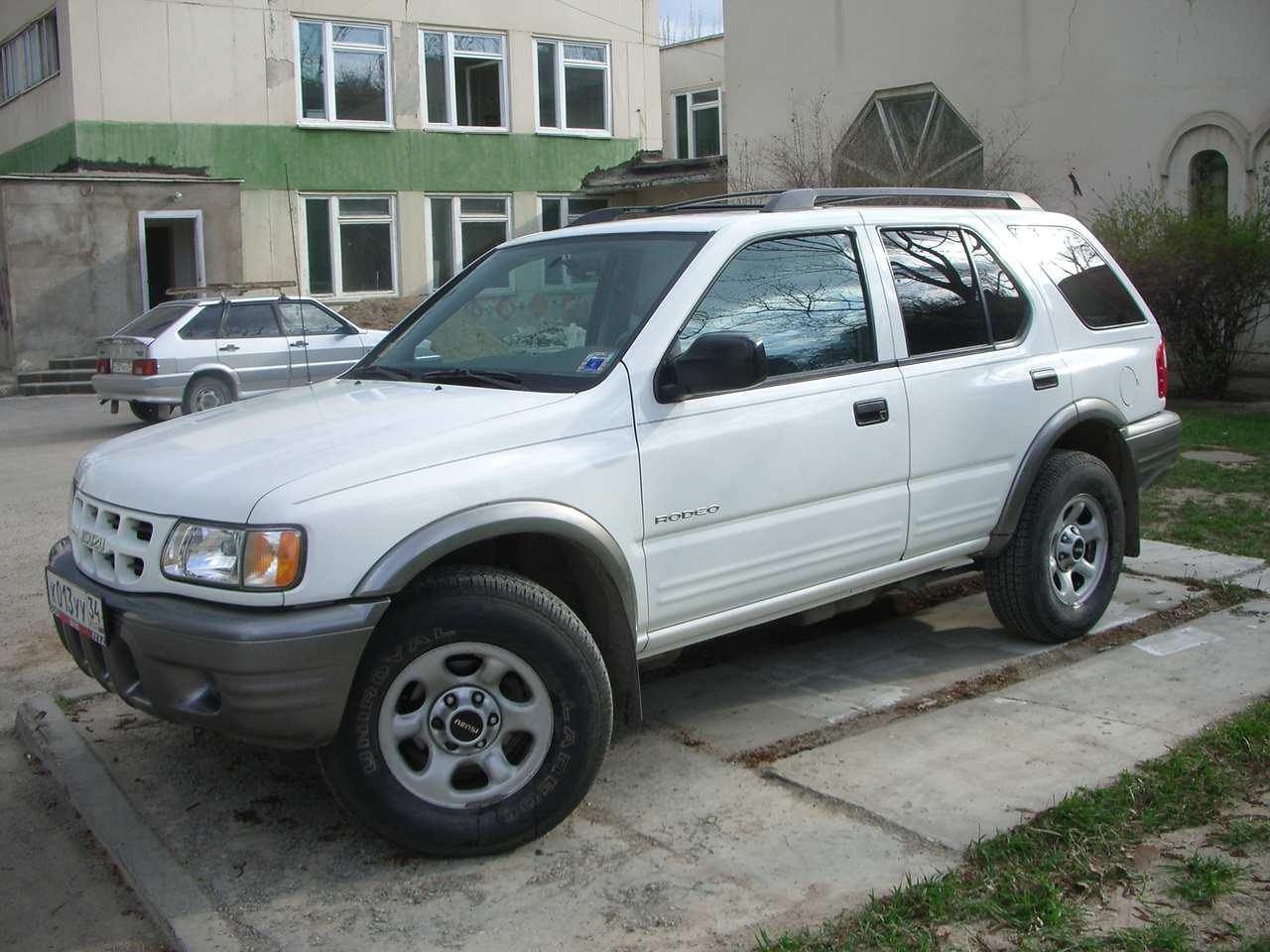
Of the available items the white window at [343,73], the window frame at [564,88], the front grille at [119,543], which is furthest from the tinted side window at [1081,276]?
the window frame at [564,88]

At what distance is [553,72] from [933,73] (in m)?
12.8

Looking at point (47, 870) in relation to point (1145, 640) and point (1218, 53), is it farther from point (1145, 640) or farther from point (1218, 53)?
point (1218, 53)

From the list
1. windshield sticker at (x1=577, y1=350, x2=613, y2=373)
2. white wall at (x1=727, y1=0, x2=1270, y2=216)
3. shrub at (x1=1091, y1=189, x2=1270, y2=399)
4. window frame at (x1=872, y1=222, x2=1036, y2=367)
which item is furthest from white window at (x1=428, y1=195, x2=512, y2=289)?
windshield sticker at (x1=577, y1=350, x2=613, y2=373)

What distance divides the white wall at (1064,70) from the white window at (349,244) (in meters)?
10.2

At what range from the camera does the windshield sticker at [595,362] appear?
4.39 meters

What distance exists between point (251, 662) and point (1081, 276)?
420 centimetres

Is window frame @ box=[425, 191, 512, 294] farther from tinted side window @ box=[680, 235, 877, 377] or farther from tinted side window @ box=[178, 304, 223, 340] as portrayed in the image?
tinted side window @ box=[680, 235, 877, 377]

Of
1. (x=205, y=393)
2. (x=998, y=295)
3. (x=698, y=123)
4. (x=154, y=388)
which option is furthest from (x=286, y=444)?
(x=698, y=123)

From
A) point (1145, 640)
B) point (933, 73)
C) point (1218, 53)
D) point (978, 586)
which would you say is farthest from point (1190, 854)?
point (933, 73)

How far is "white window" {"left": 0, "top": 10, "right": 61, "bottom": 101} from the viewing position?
25.7 meters

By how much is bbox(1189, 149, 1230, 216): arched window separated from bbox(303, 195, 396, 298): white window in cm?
1705

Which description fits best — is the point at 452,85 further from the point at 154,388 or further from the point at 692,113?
the point at 154,388

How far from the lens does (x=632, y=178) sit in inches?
1113

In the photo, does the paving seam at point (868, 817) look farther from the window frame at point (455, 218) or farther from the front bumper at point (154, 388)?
the window frame at point (455, 218)
